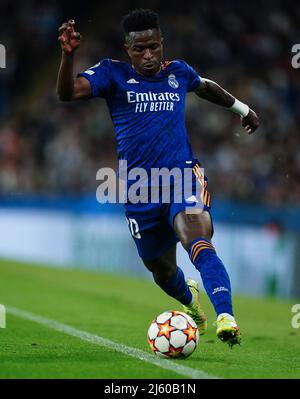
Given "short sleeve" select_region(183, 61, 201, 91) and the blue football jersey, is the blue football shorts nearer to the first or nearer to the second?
the blue football jersey

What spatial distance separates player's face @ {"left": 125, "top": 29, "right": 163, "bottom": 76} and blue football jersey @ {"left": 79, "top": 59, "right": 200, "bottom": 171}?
0.13m

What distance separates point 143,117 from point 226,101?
1.10m

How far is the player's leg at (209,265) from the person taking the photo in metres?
6.48

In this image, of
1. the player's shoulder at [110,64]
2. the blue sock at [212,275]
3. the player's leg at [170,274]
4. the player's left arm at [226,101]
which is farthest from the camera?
→ the player's left arm at [226,101]

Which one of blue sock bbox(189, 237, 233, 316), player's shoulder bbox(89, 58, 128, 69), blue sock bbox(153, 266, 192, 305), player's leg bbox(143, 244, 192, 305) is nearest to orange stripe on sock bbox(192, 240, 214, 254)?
blue sock bbox(189, 237, 233, 316)

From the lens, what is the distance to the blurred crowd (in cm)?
1792

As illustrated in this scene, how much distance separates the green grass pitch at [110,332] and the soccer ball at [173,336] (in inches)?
4.2

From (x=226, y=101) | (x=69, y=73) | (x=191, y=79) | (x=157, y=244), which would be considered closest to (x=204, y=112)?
(x=226, y=101)

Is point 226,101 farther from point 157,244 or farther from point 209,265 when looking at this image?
point 209,265

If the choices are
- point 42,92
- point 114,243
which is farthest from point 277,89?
point 42,92

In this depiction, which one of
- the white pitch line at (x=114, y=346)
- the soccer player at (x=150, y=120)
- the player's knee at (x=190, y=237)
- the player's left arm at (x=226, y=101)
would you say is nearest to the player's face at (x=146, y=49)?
the soccer player at (x=150, y=120)

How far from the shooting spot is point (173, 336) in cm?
701

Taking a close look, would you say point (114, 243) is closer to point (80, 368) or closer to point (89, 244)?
point (89, 244)

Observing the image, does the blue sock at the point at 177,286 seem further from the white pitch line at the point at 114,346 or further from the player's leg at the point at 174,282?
the white pitch line at the point at 114,346
